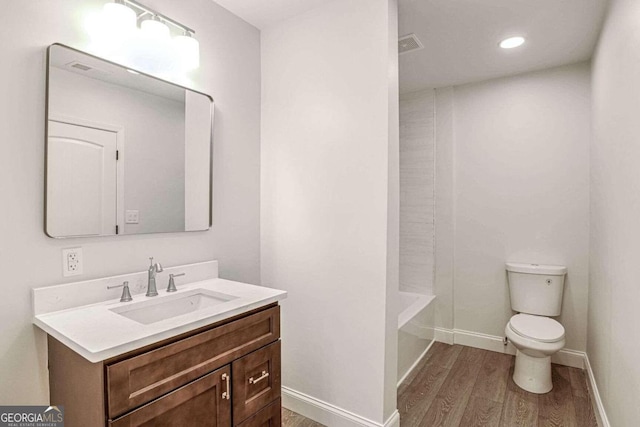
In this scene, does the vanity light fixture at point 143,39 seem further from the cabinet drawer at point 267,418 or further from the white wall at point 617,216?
the white wall at point 617,216

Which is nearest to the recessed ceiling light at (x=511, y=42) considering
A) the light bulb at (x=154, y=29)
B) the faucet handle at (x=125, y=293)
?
the light bulb at (x=154, y=29)

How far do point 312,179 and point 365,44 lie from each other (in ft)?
2.62

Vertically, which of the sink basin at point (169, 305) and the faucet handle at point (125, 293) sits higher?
the faucet handle at point (125, 293)

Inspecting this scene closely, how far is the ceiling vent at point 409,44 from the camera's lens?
2.31 metres

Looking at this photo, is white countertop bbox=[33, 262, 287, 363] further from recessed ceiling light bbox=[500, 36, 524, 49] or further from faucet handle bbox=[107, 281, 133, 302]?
recessed ceiling light bbox=[500, 36, 524, 49]

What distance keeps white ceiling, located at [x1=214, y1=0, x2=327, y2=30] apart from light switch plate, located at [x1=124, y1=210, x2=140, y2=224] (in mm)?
1312

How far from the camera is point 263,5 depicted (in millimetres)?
2037

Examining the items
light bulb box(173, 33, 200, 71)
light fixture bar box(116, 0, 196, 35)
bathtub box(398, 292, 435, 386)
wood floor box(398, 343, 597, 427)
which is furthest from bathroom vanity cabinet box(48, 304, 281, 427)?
light fixture bar box(116, 0, 196, 35)

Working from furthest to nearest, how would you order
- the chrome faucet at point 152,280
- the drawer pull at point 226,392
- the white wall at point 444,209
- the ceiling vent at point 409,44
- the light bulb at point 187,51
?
the white wall at point 444,209 → the ceiling vent at point 409,44 → the light bulb at point 187,51 → the chrome faucet at point 152,280 → the drawer pull at point 226,392

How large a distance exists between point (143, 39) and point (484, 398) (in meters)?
2.94

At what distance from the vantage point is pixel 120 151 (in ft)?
5.29

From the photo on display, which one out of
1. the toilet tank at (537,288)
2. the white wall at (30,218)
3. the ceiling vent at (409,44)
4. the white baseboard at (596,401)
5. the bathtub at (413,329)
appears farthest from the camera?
the toilet tank at (537,288)

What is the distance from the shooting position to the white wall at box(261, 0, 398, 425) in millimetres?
1833

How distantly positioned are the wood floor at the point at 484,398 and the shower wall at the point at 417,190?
32.1 inches
